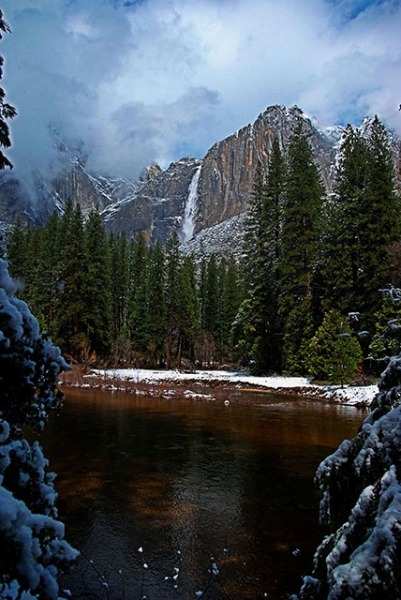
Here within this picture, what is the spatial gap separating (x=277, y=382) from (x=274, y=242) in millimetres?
15231

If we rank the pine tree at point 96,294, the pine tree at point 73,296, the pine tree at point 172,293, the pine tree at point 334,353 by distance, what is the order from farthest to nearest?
the pine tree at point 172,293, the pine tree at point 96,294, the pine tree at point 73,296, the pine tree at point 334,353

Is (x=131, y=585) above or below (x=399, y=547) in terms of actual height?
below

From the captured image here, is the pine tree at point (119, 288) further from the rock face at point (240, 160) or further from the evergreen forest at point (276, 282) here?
the rock face at point (240, 160)

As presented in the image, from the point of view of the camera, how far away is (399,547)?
2.40 meters

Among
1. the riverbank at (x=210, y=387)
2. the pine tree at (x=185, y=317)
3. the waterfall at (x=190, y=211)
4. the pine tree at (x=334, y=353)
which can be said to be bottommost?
the riverbank at (x=210, y=387)

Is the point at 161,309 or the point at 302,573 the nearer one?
the point at 302,573

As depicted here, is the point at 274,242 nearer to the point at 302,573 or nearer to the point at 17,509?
the point at 302,573

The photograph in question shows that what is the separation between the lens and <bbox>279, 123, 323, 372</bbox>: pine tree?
32.1 metres

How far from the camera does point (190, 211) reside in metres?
184

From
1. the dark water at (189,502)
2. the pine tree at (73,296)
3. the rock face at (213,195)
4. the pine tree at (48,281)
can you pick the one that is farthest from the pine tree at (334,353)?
the rock face at (213,195)

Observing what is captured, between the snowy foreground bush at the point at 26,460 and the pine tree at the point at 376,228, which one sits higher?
the pine tree at the point at 376,228

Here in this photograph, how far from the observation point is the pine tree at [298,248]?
32.1m

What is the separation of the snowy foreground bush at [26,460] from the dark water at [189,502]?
3038 mm

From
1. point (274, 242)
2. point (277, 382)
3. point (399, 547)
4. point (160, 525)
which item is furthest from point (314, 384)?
point (399, 547)
